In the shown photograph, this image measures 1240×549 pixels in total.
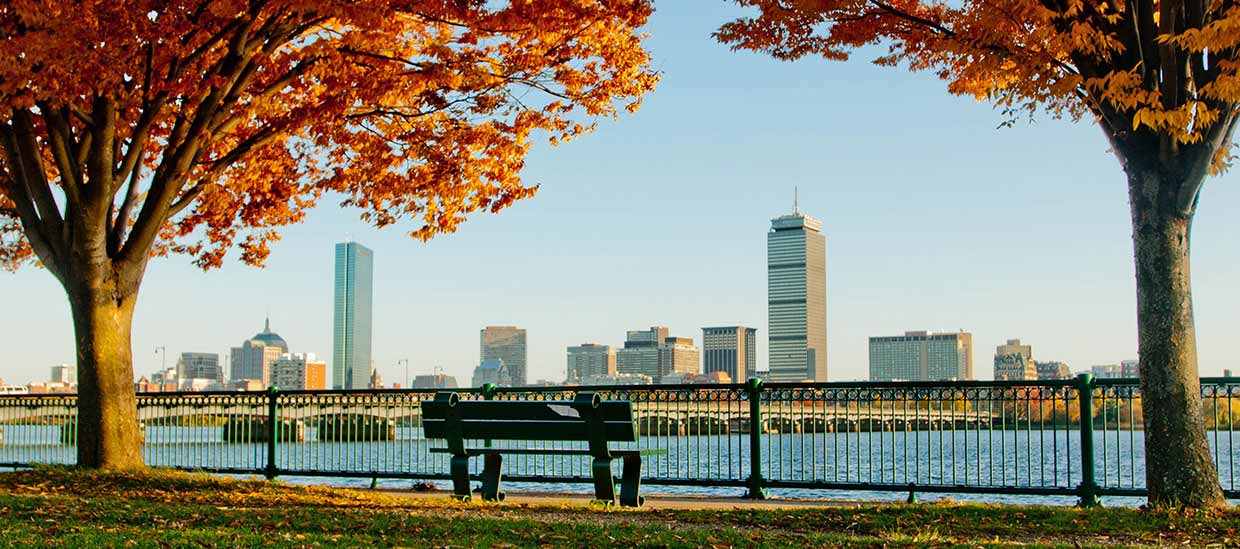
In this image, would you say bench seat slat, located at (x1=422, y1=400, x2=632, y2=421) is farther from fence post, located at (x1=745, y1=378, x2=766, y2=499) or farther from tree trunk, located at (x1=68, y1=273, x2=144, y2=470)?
tree trunk, located at (x1=68, y1=273, x2=144, y2=470)

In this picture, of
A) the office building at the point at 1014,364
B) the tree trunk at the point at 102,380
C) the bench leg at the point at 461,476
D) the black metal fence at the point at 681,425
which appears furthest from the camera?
the office building at the point at 1014,364

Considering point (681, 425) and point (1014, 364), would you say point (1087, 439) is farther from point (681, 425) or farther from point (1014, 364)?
point (1014, 364)

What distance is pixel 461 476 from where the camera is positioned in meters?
12.0

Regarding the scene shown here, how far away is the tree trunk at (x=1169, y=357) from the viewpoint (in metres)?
9.86

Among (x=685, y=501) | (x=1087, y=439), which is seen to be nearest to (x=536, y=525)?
(x=685, y=501)

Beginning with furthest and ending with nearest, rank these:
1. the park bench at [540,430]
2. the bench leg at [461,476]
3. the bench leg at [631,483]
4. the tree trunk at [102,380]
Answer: the tree trunk at [102,380]
the bench leg at [461,476]
the bench leg at [631,483]
the park bench at [540,430]

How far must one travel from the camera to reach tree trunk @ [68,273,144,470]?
1410 cm

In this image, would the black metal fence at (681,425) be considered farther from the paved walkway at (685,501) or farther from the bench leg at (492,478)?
the bench leg at (492,478)

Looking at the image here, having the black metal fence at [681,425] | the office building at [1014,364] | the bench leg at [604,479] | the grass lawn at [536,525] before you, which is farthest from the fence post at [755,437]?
the office building at [1014,364]

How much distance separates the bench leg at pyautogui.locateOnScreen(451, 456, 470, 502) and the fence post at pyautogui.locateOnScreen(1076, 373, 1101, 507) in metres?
5.80

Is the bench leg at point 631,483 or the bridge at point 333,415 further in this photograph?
the bridge at point 333,415

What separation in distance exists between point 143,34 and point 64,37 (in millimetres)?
804

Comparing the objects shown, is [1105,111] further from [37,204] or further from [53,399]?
[53,399]

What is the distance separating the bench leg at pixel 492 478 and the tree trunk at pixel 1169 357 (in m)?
5.84
